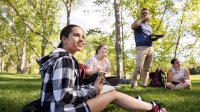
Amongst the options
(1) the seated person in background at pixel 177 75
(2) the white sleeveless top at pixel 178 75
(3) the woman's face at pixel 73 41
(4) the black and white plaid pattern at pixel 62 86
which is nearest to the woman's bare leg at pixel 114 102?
(4) the black and white plaid pattern at pixel 62 86

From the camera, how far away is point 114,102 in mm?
4227

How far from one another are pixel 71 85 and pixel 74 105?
249 millimetres

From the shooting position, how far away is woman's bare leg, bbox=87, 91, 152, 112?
386cm

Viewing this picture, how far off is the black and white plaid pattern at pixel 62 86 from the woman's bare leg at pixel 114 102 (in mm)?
148

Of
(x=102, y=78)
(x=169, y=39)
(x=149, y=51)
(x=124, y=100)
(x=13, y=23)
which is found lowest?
(x=124, y=100)

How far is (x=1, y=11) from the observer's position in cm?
3619

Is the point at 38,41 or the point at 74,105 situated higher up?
the point at 38,41

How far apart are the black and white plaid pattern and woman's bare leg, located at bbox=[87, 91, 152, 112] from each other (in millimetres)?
148

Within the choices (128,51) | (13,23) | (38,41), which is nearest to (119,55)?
(128,51)

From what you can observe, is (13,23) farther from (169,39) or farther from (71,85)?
(71,85)

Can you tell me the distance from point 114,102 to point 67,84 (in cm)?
108

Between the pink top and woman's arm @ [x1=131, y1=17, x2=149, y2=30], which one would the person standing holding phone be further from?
the pink top

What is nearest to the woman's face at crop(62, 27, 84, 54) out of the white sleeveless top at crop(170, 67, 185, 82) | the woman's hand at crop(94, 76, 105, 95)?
the woman's hand at crop(94, 76, 105, 95)

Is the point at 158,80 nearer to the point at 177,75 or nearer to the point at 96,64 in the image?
the point at 177,75
